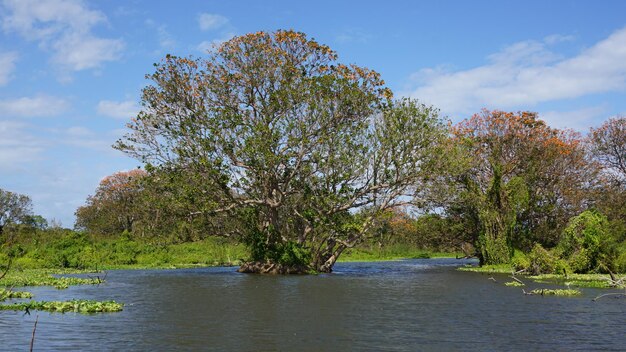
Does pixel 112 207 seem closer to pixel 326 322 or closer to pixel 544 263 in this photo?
pixel 544 263

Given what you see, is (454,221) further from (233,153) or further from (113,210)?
(113,210)

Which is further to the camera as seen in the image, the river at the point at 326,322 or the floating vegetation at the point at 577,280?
the floating vegetation at the point at 577,280

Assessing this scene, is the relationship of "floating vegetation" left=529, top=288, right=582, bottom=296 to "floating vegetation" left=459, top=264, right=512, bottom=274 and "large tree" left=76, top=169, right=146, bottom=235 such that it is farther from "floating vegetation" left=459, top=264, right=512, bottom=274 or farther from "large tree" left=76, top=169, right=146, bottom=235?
"large tree" left=76, top=169, right=146, bottom=235

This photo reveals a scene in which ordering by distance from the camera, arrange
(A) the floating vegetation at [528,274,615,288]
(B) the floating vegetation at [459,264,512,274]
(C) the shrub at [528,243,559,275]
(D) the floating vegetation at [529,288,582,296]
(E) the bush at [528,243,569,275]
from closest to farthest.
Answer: (D) the floating vegetation at [529,288,582,296], (A) the floating vegetation at [528,274,615,288], (E) the bush at [528,243,569,275], (C) the shrub at [528,243,559,275], (B) the floating vegetation at [459,264,512,274]

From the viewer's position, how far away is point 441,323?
64.1 ft

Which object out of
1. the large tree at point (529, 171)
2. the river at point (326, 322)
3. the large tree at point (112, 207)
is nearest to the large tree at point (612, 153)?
the large tree at point (529, 171)

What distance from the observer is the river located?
619 inches

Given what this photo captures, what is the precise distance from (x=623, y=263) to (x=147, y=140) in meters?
37.0

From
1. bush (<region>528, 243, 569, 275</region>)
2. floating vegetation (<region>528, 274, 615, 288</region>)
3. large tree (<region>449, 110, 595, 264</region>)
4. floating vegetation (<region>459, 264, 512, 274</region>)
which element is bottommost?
floating vegetation (<region>528, 274, 615, 288</region>)

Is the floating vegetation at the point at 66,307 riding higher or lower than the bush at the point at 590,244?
lower

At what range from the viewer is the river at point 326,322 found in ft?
51.6

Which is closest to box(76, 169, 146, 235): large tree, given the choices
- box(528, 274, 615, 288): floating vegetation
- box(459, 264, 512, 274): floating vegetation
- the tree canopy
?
the tree canopy

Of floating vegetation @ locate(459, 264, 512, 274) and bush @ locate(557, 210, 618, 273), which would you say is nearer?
bush @ locate(557, 210, 618, 273)

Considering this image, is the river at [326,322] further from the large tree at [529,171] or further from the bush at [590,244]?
the large tree at [529,171]
